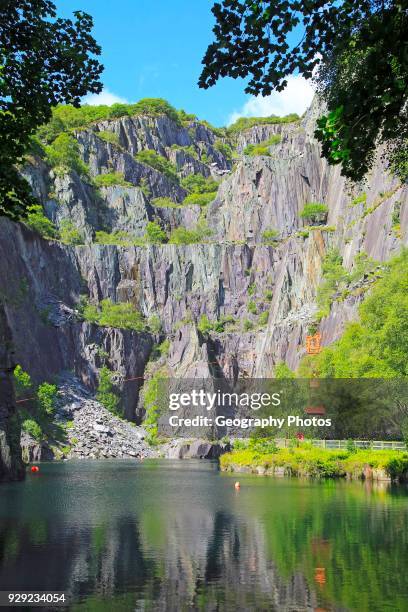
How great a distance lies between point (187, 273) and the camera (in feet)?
539

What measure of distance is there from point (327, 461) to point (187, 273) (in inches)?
4024

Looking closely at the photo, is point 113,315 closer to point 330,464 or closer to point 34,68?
point 330,464

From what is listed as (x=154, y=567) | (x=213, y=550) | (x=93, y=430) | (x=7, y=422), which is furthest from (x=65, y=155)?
(x=154, y=567)

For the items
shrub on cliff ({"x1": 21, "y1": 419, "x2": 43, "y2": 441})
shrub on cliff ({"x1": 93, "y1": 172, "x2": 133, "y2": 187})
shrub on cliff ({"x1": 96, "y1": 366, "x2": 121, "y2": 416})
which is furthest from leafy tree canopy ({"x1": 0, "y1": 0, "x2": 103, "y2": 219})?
shrub on cliff ({"x1": 93, "y1": 172, "x2": 133, "y2": 187})

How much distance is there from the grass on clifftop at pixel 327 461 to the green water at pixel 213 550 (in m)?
10.4

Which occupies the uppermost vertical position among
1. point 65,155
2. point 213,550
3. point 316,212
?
point 65,155

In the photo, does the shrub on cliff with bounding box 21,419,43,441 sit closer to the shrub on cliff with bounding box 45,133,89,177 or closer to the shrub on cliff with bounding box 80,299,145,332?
the shrub on cliff with bounding box 80,299,145,332

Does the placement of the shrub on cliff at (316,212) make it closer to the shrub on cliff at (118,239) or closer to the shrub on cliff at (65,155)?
the shrub on cliff at (118,239)

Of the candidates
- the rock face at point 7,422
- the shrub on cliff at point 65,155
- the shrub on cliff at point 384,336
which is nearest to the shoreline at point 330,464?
the shrub on cliff at point 384,336

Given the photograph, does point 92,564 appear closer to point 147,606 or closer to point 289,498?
point 147,606

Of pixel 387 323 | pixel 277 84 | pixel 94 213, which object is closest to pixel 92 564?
pixel 277 84

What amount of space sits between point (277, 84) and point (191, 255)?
150 meters

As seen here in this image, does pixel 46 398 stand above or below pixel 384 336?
above

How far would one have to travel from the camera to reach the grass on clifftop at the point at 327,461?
190 ft
